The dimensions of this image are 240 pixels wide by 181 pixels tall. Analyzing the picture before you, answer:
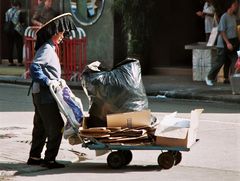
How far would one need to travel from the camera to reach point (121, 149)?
806cm

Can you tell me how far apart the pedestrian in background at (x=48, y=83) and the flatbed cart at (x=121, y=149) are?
0.60ft

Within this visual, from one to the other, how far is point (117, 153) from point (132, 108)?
0.57 metres

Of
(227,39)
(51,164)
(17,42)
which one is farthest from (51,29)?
(17,42)

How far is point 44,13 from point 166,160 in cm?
1378

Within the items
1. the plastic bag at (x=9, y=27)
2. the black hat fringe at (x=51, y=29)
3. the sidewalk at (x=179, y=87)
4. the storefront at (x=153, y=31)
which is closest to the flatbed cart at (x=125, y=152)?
the black hat fringe at (x=51, y=29)

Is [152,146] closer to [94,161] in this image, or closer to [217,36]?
[94,161]

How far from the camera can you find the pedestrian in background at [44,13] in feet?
69.1

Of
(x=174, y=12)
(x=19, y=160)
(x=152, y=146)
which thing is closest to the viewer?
(x=152, y=146)

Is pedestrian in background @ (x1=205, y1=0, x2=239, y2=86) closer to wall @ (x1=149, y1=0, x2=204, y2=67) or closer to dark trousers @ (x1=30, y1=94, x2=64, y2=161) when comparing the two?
wall @ (x1=149, y1=0, x2=204, y2=67)

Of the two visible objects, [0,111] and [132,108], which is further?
[0,111]

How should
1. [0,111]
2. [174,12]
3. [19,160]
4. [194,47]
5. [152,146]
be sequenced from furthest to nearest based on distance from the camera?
[174,12] → [194,47] → [0,111] → [19,160] → [152,146]

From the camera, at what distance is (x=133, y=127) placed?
8141mm

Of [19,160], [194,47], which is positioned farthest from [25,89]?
[19,160]

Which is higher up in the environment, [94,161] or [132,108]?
[132,108]
